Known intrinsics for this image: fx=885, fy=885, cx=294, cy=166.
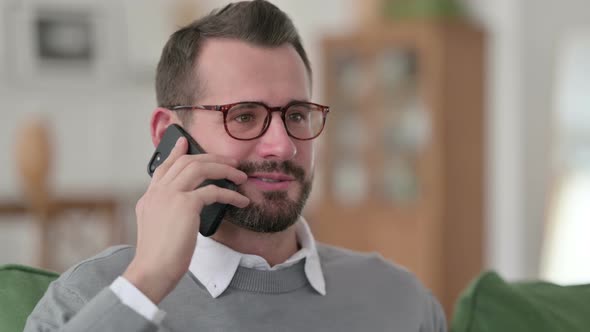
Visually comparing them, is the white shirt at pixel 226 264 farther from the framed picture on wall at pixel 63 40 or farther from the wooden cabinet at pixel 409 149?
the framed picture on wall at pixel 63 40

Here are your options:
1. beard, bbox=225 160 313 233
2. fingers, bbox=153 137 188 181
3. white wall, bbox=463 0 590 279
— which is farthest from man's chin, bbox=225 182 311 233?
white wall, bbox=463 0 590 279

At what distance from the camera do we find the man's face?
141 centimetres

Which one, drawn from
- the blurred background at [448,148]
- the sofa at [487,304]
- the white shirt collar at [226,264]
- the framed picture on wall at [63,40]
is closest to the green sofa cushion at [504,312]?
the sofa at [487,304]

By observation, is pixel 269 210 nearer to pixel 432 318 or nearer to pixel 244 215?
pixel 244 215

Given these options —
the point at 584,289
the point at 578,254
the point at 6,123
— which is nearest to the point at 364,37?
the point at 578,254

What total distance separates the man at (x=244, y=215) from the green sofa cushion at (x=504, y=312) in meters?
0.14

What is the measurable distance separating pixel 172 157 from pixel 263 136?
0.16 metres

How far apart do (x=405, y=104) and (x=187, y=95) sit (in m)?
4.05

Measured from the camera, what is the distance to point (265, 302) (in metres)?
1.40

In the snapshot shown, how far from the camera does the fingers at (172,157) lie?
51.2 inches

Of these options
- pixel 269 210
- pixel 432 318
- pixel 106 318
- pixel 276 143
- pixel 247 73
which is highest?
pixel 247 73

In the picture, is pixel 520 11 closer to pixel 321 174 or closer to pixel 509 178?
pixel 509 178

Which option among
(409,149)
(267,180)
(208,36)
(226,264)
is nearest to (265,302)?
(226,264)

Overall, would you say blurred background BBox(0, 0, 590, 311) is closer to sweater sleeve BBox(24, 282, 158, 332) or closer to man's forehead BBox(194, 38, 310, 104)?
man's forehead BBox(194, 38, 310, 104)
